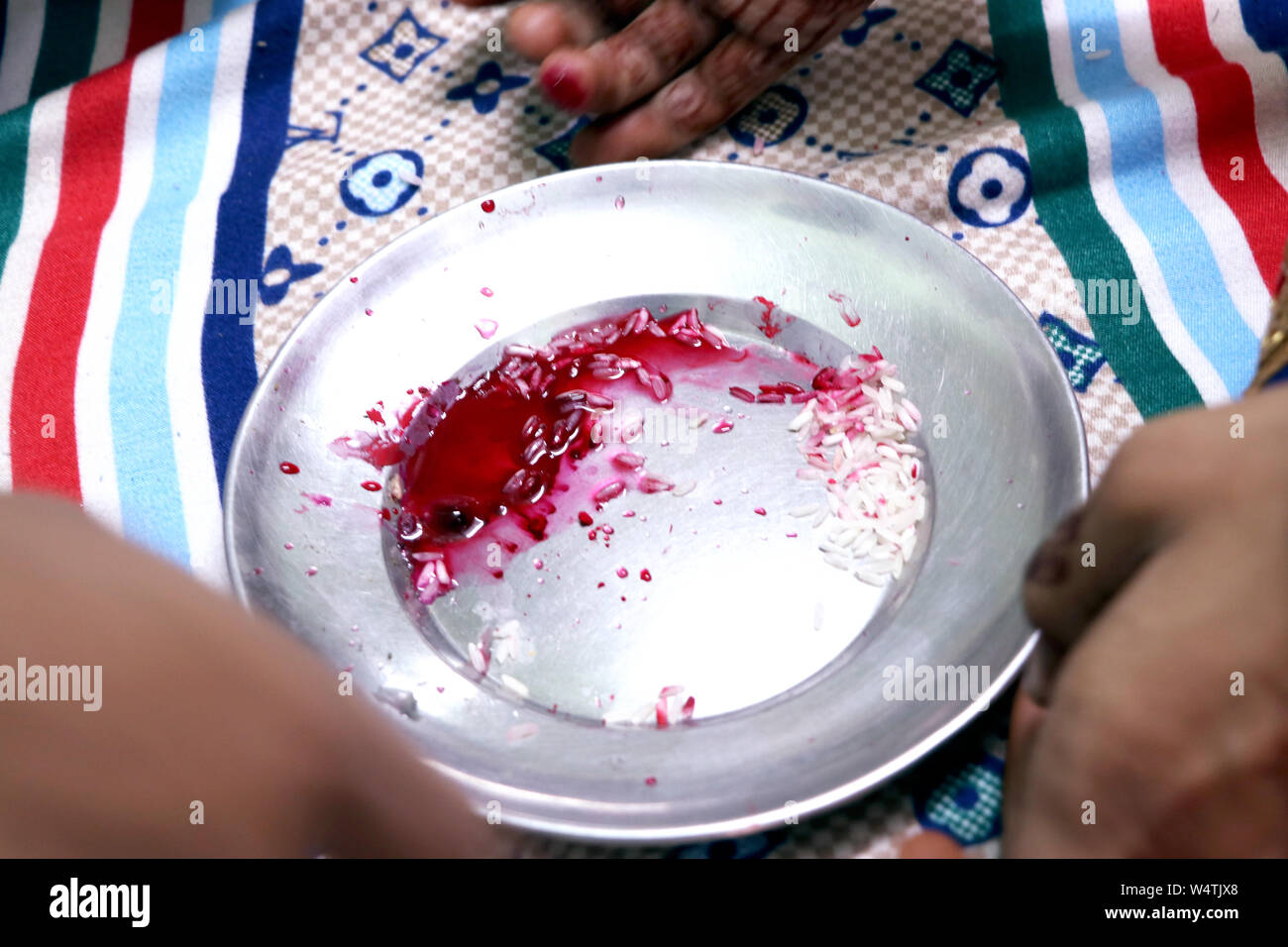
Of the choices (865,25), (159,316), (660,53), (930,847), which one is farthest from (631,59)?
(930,847)

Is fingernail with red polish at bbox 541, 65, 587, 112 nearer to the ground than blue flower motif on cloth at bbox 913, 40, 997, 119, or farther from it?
nearer to the ground

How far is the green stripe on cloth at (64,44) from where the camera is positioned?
1.29 metres

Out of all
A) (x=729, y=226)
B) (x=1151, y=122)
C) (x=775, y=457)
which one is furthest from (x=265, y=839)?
(x=1151, y=122)

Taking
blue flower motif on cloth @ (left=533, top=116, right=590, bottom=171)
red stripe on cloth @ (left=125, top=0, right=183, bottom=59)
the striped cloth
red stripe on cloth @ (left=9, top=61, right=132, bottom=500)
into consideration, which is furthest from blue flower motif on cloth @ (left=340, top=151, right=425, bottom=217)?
red stripe on cloth @ (left=125, top=0, right=183, bottom=59)

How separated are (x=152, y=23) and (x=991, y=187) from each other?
106cm

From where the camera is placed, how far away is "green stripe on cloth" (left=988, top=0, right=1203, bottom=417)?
2.85 ft

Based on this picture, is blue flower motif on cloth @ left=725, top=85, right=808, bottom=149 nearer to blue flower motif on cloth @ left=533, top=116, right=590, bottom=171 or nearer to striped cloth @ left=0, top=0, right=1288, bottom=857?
striped cloth @ left=0, top=0, right=1288, bottom=857

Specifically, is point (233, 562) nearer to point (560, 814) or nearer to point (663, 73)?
point (560, 814)

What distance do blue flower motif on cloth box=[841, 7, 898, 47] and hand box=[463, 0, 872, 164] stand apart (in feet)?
0.21

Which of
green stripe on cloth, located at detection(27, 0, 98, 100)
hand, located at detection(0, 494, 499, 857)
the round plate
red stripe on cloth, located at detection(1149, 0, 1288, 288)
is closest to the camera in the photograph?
hand, located at detection(0, 494, 499, 857)

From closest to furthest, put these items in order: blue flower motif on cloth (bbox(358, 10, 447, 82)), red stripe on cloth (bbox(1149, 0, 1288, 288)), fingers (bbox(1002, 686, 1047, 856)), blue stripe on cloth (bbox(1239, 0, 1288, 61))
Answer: fingers (bbox(1002, 686, 1047, 856))
red stripe on cloth (bbox(1149, 0, 1288, 288))
blue stripe on cloth (bbox(1239, 0, 1288, 61))
blue flower motif on cloth (bbox(358, 10, 447, 82))

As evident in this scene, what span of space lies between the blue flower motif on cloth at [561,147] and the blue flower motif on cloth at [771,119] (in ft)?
0.52

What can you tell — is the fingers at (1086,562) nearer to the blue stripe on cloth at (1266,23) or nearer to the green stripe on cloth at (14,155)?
the blue stripe on cloth at (1266,23)
